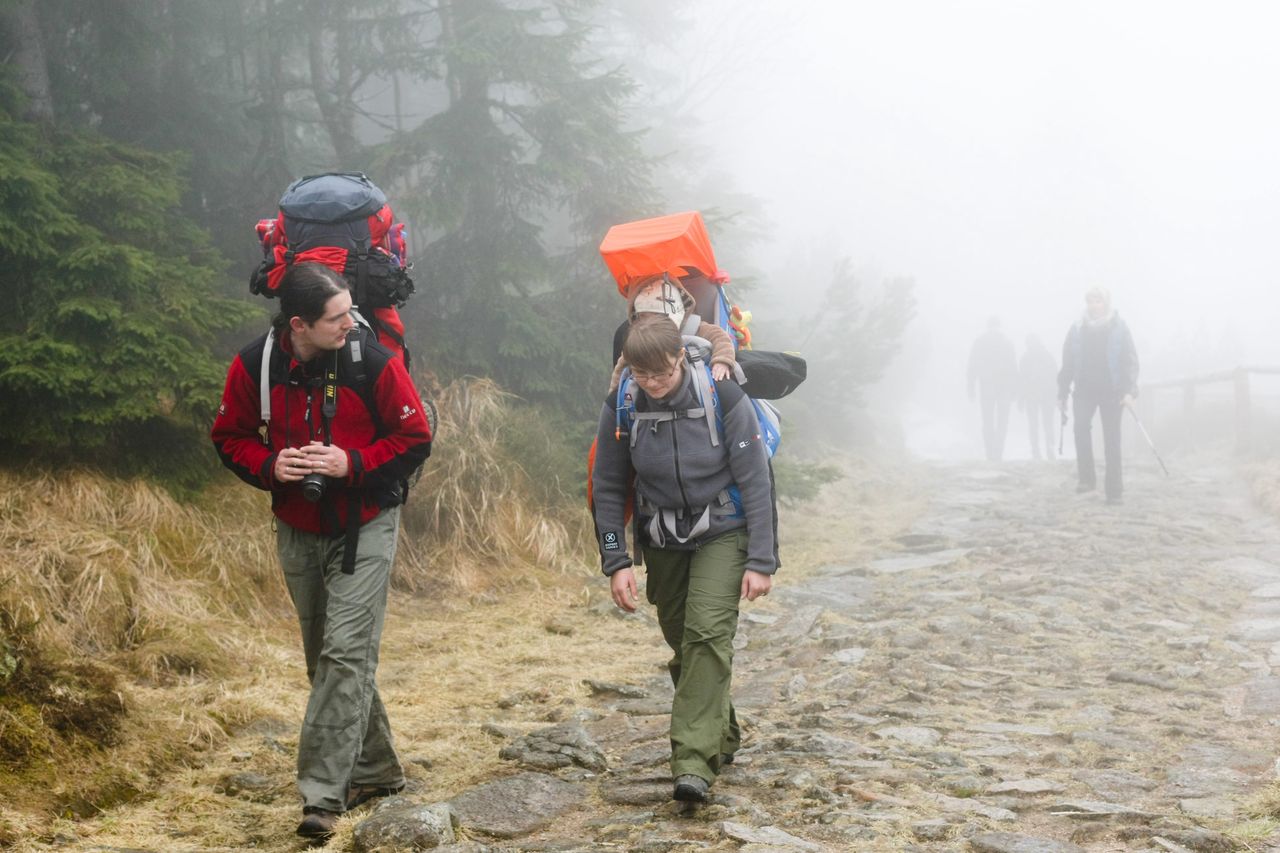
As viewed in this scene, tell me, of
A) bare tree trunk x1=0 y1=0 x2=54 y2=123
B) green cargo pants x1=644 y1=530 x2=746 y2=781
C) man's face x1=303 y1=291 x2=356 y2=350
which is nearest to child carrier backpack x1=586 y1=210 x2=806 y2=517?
green cargo pants x1=644 y1=530 x2=746 y2=781

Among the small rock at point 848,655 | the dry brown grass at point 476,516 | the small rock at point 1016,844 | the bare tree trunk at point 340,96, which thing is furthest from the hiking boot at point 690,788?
the bare tree trunk at point 340,96

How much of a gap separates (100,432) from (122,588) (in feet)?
3.77

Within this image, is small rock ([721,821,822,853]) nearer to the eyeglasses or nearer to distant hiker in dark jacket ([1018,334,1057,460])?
the eyeglasses

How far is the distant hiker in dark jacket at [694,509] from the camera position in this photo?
168 inches

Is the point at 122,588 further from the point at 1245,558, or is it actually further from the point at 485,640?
the point at 1245,558

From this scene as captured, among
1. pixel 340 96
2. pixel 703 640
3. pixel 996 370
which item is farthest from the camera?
pixel 996 370

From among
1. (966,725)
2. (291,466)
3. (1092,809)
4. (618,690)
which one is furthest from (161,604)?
(1092,809)

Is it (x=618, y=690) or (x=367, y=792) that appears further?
(x=618, y=690)

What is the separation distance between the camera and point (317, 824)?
13.1 ft

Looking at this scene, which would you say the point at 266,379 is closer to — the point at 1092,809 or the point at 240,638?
the point at 240,638

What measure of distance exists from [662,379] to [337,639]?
58.0 inches

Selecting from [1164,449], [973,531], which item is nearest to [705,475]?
[973,531]

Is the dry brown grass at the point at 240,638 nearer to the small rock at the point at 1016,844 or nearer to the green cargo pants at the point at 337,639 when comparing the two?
the green cargo pants at the point at 337,639

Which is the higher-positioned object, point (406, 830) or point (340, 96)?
point (340, 96)
